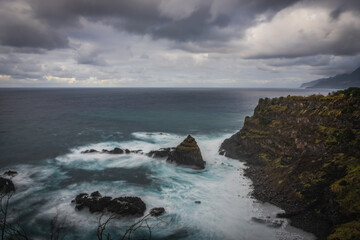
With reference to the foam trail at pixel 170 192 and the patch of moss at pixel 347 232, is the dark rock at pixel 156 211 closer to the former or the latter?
the foam trail at pixel 170 192

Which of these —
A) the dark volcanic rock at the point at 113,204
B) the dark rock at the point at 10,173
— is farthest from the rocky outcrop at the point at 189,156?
the dark rock at the point at 10,173

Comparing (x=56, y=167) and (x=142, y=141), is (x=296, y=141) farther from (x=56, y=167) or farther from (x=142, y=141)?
(x=56, y=167)

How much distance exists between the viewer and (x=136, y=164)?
49594mm

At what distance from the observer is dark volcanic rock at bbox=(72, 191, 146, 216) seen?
3080 centimetres

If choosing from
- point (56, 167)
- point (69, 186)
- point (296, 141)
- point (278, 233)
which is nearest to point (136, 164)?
point (69, 186)

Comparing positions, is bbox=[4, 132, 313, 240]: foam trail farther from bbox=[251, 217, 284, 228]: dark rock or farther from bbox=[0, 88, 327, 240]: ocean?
bbox=[251, 217, 284, 228]: dark rock

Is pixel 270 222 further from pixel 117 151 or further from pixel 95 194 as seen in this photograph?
pixel 117 151

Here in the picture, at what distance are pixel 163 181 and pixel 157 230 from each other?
13.4 meters

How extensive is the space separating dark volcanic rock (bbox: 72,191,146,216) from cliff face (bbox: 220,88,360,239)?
64.3ft

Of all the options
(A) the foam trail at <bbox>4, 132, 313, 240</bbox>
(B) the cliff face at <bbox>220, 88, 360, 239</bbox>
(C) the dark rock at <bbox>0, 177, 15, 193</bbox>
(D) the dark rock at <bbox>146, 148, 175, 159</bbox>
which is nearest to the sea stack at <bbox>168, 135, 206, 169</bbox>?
(A) the foam trail at <bbox>4, 132, 313, 240</bbox>

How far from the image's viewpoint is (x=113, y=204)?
31.9m

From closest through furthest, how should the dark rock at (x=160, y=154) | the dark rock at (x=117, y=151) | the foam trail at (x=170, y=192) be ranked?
the foam trail at (x=170, y=192), the dark rock at (x=160, y=154), the dark rock at (x=117, y=151)

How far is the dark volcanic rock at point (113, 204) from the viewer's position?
101 feet

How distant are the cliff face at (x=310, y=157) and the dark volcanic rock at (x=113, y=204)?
19.6m
